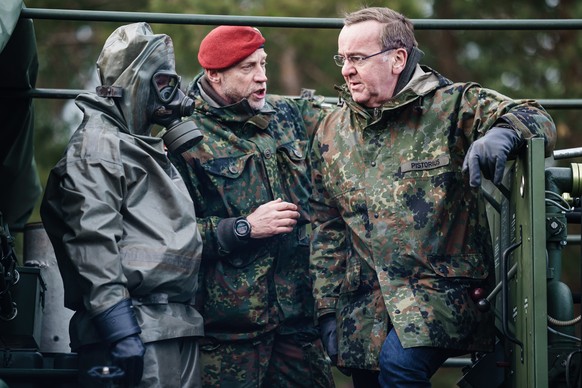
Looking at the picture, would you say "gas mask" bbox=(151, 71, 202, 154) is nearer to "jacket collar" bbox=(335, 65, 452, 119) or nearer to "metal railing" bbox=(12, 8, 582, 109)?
"metal railing" bbox=(12, 8, 582, 109)

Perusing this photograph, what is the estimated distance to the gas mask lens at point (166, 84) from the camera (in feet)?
17.8

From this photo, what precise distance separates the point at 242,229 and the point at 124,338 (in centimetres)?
101

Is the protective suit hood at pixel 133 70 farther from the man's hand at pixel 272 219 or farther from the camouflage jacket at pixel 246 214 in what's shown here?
the man's hand at pixel 272 219

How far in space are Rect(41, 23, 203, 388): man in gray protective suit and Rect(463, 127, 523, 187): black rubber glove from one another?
115cm

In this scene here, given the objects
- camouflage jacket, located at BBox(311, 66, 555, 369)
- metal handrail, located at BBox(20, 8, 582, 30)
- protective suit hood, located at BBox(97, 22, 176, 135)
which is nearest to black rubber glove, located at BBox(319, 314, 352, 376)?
camouflage jacket, located at BBox(311, 66, 555, 369)

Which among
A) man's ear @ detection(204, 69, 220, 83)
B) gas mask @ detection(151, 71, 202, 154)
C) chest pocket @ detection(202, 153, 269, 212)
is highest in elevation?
man's ear @ detection(204, 69, 220, 83)

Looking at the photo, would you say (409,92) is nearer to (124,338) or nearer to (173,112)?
(173,112)

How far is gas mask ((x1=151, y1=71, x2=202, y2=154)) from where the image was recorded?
5434 mm

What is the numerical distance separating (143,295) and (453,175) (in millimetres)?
1296

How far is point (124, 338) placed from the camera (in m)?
4.80

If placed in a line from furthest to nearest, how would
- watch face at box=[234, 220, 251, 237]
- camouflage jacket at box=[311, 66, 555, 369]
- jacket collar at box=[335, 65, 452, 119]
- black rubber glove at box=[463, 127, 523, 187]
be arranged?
watch face at box=[234, 220, 251, 237] → jacket collar at box=[335, 65, 452, 119] → camouflage jacket at box=[311, 66, 555, 369] → black rubber glove at box=[463, 127, 523, 187]

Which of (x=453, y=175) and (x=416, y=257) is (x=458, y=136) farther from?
(x=416, y=257)

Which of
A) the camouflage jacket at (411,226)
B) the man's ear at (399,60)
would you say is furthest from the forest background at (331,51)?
the camouflage jacket at (411,226)

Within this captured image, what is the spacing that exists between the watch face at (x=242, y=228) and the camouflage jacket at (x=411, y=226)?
33 cm
